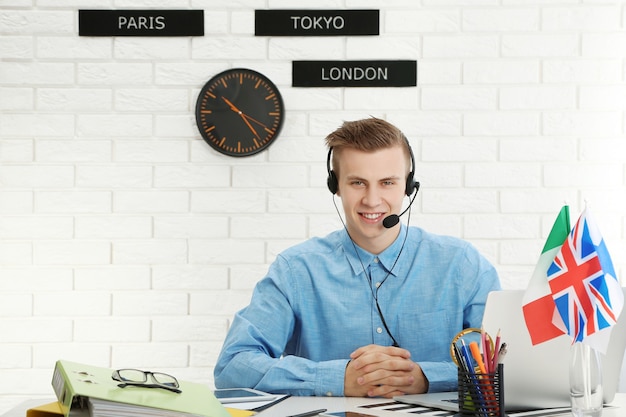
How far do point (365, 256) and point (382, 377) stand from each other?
1.48 feet

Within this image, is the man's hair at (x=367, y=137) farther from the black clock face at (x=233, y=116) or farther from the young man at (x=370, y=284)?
the black clock face at (x=233, y=116)

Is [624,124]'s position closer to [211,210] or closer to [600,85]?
[600,85]

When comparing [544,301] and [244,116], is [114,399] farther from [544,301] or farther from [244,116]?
[244,116]

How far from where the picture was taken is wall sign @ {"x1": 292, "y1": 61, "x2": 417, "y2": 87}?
3.02 metres

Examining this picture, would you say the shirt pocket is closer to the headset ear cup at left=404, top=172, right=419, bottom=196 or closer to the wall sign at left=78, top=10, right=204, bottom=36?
the headset ear cup at left=404, top=172, right=419, bottom=196

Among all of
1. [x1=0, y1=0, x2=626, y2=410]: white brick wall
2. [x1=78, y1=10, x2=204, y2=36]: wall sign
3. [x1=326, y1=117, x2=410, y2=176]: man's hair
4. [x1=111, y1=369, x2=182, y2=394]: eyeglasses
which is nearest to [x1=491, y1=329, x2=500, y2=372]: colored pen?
[x1=111, y1=369, x2=182, y2=394]: eyeglasses

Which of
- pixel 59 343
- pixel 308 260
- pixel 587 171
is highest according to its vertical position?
pixel 587 171

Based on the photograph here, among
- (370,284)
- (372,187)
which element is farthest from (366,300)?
(372,187)

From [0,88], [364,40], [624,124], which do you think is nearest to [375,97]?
[364,40]

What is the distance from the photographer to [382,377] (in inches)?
69.5

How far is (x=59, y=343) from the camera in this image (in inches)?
119

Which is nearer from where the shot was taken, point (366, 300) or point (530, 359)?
point (530, 359)

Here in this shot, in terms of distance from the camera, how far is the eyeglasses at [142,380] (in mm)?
1358

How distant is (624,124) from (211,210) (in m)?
1.58
